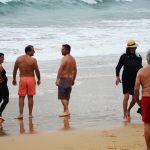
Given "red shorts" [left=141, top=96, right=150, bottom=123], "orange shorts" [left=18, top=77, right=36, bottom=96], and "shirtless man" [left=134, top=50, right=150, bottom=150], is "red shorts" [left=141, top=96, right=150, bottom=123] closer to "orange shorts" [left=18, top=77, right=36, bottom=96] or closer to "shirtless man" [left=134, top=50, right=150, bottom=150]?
"shirtless man" [left=134, top=50, right=150, bottom=150]

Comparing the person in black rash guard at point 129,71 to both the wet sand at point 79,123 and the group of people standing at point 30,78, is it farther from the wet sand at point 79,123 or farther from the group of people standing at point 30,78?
the group of people standing at point 30,78

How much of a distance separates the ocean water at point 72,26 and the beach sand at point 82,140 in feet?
32.8

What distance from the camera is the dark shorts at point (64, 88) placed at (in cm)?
955

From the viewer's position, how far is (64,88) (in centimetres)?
958

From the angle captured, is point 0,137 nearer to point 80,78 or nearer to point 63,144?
point 63,144

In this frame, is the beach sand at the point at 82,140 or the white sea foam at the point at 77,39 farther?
the white sea foam at the point at 77,39

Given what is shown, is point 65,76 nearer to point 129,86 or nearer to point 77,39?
point 129,86

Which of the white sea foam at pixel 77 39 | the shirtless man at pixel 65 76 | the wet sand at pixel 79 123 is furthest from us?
the white sea foam at pixel 77 39

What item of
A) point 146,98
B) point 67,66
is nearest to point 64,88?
point 67,66

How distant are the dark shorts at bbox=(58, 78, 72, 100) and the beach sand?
5.85 feet

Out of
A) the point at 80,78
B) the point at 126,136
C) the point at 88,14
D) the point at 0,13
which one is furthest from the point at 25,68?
the point at 88,14

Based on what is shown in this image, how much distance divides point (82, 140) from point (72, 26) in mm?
22396

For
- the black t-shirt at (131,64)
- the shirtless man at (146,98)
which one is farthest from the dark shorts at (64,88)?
the shirtless man at (146,98)

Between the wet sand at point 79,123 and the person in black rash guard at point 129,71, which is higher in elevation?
the person in black rash guard at point 129,71
